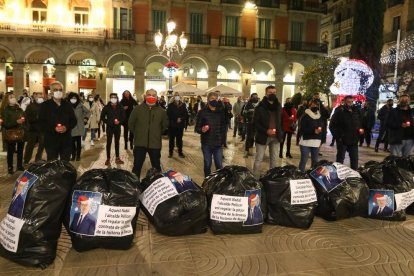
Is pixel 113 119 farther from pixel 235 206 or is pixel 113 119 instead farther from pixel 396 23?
pixel 396 23

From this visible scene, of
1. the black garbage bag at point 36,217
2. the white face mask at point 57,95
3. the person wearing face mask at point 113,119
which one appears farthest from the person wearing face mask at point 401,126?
the black garbage bag at point 36,217

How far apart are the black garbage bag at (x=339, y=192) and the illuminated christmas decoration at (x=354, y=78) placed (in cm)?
1271

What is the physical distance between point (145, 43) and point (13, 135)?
20.6m

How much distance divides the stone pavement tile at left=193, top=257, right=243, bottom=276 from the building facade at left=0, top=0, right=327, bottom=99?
76.0 ft

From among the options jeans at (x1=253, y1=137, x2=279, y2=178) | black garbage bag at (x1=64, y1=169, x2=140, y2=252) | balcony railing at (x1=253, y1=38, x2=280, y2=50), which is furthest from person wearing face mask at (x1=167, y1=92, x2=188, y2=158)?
balcony railing at (x1=253, y1=38, x2=280, y2=50)

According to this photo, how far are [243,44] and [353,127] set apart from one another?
891 inches

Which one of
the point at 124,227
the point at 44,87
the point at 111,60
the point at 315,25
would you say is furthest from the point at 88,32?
the point at 124,227

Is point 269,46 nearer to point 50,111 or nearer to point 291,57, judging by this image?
point 291,57

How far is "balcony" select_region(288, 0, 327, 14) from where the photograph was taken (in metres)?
30.5

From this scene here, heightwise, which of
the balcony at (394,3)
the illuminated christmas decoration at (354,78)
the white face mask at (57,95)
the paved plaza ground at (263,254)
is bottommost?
the paved plaza ground at (263,254)

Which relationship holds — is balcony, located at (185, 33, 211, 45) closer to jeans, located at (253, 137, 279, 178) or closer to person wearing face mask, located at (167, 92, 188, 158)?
person wearing face mask, located at (167, 92, 188, 158)

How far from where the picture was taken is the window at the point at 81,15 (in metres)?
26.6

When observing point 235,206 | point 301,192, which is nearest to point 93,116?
point 235,206

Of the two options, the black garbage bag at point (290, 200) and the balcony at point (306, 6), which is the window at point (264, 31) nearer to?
the balcony at point (306, 6)
